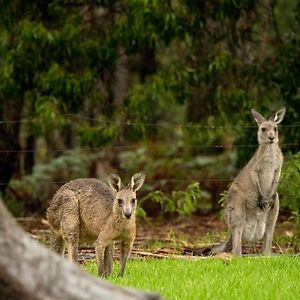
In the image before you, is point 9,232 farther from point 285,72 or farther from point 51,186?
point 51,186

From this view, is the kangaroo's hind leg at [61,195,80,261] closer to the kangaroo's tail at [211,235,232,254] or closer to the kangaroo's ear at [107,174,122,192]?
the kangaroo's ear at [107,174,122,192]

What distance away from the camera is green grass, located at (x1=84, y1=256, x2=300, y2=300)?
9133mm

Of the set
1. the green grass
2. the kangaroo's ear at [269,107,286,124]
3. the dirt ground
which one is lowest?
the dirt ground

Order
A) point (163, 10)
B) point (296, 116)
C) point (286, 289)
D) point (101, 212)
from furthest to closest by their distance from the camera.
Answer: point (296, 116)
point (163, 10)
point (101, 212)
point (286, 289)

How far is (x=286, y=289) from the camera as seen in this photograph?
9414 millimetres

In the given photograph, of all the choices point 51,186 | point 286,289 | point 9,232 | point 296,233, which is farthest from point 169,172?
point 9,232

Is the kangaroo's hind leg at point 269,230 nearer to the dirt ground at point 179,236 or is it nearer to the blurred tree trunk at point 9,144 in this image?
the dirt ground at point 179,236

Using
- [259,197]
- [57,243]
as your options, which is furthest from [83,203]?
[259,197]

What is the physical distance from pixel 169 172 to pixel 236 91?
4.88m

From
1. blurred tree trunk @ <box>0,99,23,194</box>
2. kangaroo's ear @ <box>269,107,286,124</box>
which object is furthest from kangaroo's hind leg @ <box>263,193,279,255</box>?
blurred tree trunk @ <box>0,99,23,194</box>

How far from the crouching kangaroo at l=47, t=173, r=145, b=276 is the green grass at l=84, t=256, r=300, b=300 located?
324mm

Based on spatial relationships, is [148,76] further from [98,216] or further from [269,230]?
[98,216]

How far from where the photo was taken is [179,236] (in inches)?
654

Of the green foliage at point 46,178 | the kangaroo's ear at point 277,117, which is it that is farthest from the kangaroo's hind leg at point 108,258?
the green foliage at point 46,178
